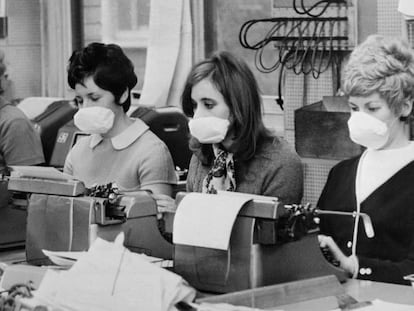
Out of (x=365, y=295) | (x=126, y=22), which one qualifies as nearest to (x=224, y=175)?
(x=365, y=295)

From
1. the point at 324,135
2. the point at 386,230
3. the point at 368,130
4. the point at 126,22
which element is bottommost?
the point at 386,230

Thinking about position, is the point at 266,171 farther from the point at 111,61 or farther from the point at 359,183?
the point at 111,61

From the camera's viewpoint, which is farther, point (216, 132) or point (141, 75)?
point (141, 75)

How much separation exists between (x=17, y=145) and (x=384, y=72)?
221cm

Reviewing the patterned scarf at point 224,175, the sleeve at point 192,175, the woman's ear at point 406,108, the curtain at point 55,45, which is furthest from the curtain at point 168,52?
the woman's ear at point 406,108

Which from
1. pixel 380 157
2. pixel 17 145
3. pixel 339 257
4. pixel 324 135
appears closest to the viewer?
pixel 339 257

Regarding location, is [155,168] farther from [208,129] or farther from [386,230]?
[386,230]

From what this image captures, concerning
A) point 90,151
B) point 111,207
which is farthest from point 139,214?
point 90,151

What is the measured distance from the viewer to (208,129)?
11.7ft

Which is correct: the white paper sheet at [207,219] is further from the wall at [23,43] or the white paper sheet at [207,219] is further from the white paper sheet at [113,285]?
the wall at [23,43]

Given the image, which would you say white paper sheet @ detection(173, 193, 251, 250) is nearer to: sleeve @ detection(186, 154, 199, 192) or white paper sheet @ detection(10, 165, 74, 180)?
white paper sheet @ detection(10, 165, 74, 180)

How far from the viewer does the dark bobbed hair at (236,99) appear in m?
3.69

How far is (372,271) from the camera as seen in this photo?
3146mm

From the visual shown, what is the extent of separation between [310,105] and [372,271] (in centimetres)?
170
